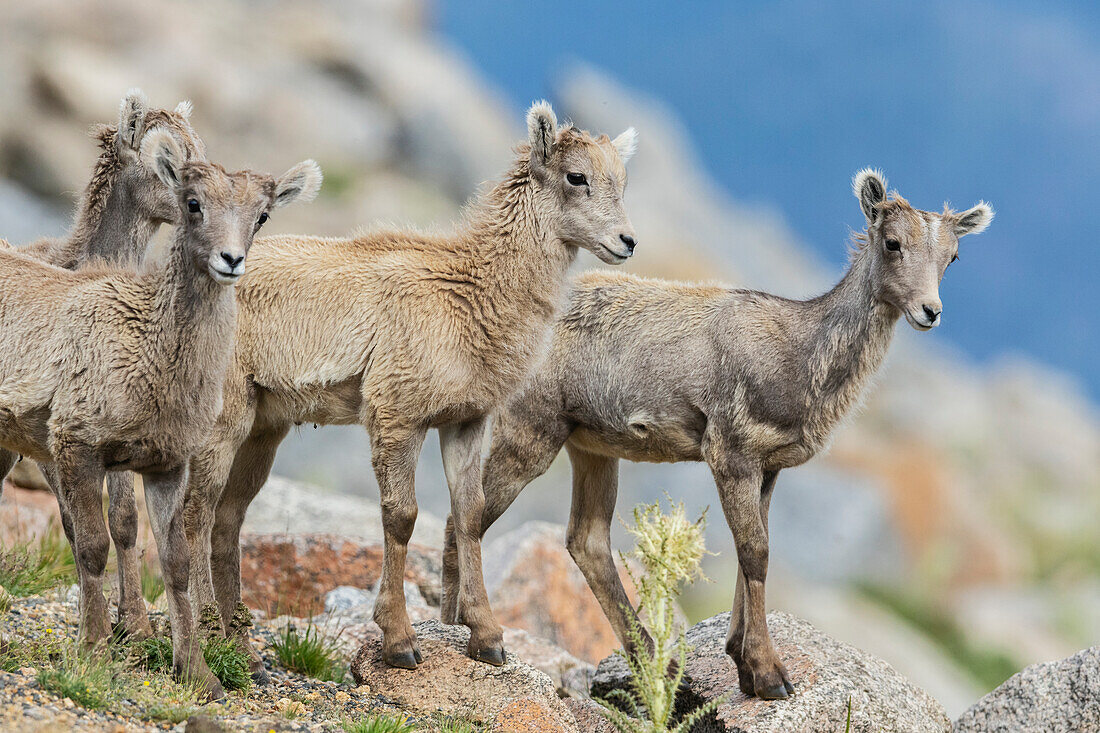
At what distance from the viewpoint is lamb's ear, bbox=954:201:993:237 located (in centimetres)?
949

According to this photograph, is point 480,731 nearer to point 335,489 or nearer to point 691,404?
point 691,404

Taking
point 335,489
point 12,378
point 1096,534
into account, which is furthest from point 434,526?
point 1096,534

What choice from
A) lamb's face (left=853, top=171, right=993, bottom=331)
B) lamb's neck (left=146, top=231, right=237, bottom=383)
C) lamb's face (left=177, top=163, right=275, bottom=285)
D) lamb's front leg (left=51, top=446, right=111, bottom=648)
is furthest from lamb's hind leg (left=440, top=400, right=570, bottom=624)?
lamb's face (left=177, top=163, right=275, bottom=285)

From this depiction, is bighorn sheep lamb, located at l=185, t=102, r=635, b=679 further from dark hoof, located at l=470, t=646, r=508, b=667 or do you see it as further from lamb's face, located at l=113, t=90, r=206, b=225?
lamb's face, located at l=113, t=90, r=206, b=225

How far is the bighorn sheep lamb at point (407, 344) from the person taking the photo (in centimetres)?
866

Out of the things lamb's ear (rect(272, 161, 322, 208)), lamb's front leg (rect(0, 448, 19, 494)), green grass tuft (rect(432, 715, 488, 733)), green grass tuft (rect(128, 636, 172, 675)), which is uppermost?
lamb's ear (rect(272, 161, 322, 208))

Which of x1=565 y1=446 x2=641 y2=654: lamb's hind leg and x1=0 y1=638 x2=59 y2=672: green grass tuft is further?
x1=565 y1=446 x2=641 y2=654: lamb's hind leg

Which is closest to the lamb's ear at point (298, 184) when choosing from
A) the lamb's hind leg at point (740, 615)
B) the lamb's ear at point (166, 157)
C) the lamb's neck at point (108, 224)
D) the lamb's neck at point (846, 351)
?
the lamb's ear at point (166, 157)

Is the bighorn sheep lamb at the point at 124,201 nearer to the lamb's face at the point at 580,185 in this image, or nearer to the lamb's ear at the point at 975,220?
the lamb's face at the point at 580,185

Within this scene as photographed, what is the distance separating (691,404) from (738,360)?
49 cm

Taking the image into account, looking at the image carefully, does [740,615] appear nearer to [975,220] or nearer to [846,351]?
[846,351]

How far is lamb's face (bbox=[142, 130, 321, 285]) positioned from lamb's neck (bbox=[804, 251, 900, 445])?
13.1ft

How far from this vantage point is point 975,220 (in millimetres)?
9570

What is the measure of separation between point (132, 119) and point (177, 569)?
3749mm
